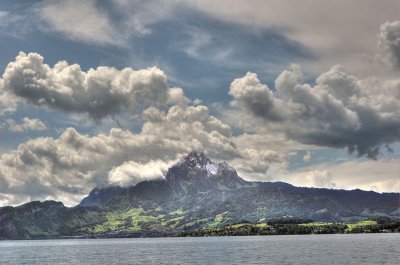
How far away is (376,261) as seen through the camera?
151000mm

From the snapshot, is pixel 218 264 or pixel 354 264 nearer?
pixel 354 264

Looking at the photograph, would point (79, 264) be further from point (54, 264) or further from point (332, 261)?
point (332, 261)

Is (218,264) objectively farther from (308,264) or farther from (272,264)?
(308,264)

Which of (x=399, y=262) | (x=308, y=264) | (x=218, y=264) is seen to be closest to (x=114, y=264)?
(x=218, y=264)

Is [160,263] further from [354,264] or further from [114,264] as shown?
[354,264]

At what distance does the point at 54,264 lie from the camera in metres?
196

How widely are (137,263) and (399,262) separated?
313 feet

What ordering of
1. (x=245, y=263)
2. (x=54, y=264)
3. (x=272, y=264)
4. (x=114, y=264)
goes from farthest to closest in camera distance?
(x=54, y=264), (x=114, y=264), (x=245, y=263), (x=272, y=264)

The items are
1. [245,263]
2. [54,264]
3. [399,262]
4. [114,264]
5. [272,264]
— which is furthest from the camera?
[54,264]

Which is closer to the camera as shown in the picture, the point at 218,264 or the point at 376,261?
the point at 376,261

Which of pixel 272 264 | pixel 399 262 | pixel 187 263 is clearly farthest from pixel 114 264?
pixel 399 262

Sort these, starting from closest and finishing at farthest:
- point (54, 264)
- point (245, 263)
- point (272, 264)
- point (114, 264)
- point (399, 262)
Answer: point (399, 262) < point (272, 264) < point (245, 263) < point (114, 264) < point (54, 264)

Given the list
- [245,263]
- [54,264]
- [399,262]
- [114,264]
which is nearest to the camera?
[399,262]

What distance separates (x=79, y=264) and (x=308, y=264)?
94.6 m
